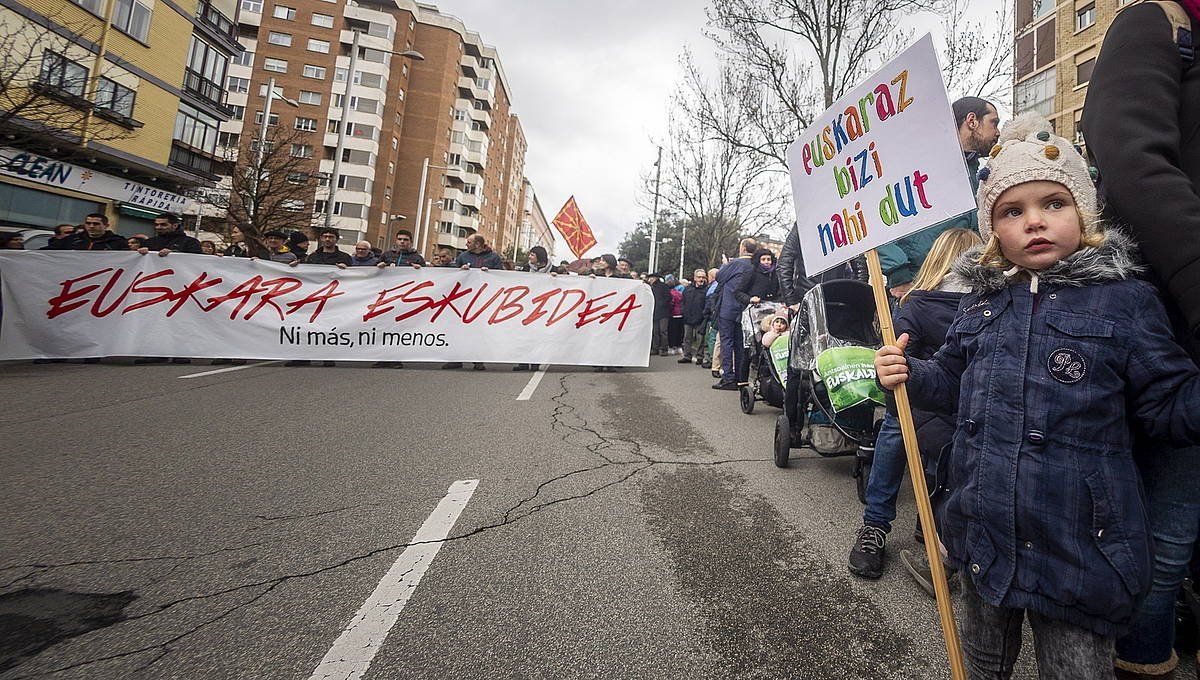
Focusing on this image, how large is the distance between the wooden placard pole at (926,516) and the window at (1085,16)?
3703cm

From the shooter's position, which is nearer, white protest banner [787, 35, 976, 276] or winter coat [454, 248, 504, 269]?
white protest banner [787, 35, 976, 276]

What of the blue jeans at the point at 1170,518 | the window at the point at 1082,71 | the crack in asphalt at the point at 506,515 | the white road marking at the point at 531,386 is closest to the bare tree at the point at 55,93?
the white road marking at the point at 531,386

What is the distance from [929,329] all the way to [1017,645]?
1181 mm

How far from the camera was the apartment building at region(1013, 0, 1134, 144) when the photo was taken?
82.1 feet

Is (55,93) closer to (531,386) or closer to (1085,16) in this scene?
(531,386)

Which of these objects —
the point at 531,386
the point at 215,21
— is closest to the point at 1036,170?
the point at 531,386

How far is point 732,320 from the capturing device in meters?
7.33

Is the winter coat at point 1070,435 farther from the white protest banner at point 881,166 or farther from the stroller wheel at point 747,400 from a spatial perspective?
the stroller wheel at point 747,400

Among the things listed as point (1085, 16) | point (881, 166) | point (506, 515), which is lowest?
point (506, 515)

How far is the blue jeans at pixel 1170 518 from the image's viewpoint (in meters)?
1.39

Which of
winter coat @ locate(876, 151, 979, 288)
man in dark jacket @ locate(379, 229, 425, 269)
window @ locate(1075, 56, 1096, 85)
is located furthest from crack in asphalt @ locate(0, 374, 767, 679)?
window @ locate(1075, 56, 1096, 85)

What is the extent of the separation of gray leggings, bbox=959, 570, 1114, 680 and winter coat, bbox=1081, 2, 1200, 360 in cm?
78

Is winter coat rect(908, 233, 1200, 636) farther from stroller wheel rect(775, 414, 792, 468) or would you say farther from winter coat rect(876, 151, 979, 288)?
stroller wheel rect(775, 414, 792, 468)

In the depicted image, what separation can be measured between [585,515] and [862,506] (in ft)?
5.68
